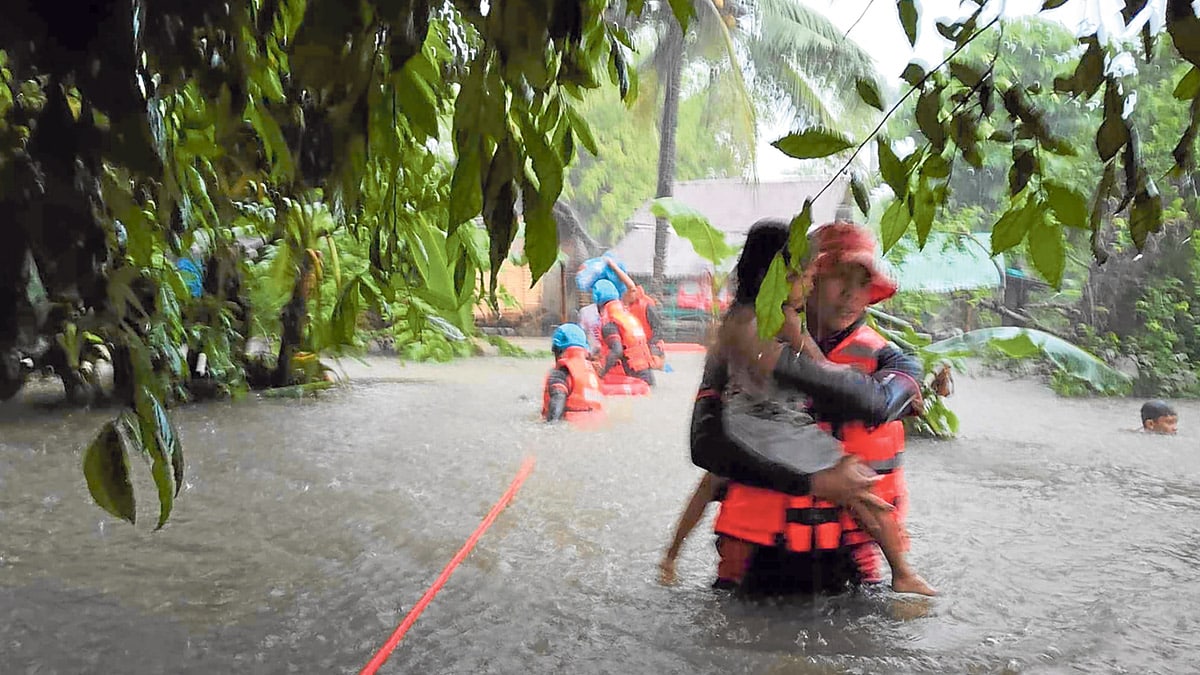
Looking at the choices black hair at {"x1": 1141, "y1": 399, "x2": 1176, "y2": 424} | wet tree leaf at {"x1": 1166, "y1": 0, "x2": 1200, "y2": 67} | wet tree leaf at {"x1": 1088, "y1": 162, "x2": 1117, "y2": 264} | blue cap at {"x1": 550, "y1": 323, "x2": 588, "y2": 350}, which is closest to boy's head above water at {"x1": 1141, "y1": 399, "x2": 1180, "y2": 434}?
black hair at {"x1": 1141, "y1": 399, "x2": 1176, "y2": 424}

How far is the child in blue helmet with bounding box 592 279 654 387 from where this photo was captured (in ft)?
6.39

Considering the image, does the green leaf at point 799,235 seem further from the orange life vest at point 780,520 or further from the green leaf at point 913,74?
the orange life vest at point 780,520

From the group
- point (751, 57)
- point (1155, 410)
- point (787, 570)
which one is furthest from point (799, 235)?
point (1155, 410)

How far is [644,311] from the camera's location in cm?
194

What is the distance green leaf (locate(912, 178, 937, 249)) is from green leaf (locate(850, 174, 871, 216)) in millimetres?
21

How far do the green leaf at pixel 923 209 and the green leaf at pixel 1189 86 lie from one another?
0.33ft

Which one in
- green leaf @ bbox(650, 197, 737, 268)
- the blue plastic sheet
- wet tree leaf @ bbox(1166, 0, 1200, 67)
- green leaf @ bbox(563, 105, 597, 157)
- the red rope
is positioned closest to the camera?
wet tree leaf @ bbox(1166, 0, 1200, 67)

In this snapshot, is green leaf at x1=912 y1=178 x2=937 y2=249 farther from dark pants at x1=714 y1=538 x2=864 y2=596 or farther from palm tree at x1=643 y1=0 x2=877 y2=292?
palm tree at x1=643 y1=0 x2=877 y2=292

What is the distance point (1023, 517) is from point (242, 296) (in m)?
1.64

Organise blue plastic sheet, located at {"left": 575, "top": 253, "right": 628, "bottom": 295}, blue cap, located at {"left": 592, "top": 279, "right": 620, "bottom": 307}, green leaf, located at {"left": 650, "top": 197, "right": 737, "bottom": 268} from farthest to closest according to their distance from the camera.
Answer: blue cap, located at {"left": 592, "top": 279, "right": 620, "bottom": 307} < blue plastic sheet, located at {"left": 575, "top": 253, "right": 628, "bottom": 295} < green leaf, located at {"left": 650, "top": 197, "right": 737, "bottom": 268}

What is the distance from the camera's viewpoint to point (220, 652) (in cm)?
84

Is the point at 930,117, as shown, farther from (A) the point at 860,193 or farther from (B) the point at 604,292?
(B) the point at 604,292

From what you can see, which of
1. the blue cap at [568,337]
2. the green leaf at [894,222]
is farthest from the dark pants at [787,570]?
the blue cap at [568,337]

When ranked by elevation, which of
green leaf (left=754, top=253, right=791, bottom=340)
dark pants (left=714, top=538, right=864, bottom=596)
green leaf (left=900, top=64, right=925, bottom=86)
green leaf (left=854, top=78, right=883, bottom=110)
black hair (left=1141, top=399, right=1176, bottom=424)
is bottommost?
dark pants (left=714, top=538, right=864, bottom=596)
